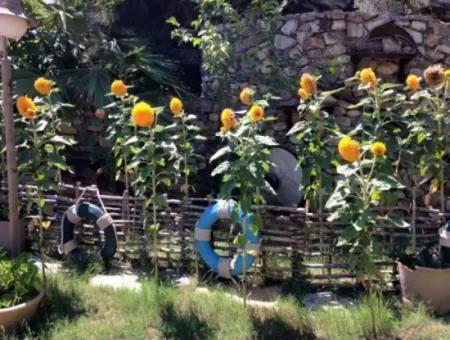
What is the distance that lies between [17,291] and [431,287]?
2469 millimetres

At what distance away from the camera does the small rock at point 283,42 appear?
5898 mm

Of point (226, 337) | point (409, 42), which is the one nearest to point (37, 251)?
point (226, 337)

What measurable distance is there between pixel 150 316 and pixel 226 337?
52 centimetres

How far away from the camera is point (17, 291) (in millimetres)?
3172

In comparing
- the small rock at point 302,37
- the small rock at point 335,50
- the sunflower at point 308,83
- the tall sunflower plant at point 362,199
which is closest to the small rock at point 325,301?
the tall sunflower plant at point 362,199

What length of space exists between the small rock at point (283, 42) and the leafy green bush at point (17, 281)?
3726 mm

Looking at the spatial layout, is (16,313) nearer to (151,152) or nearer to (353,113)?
(151,152)

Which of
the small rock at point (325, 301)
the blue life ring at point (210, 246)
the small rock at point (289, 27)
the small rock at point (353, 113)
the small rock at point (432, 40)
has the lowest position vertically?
the small rock at point (325, 301)

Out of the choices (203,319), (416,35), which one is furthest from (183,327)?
(416,35)

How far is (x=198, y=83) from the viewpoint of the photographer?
28.6 feet

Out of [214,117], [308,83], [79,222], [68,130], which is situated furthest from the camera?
[214,117]

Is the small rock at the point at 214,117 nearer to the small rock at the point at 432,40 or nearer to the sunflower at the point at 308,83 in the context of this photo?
the small rock at the point at 432,40

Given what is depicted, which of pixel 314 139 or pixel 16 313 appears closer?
pixel 16 313

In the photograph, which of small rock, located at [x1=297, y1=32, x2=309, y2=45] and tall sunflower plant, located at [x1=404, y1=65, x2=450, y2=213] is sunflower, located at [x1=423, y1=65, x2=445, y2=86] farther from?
small rock, located at [x1=297, y1=32, x2=309, y2=45]
